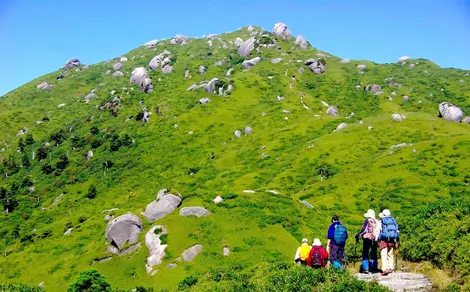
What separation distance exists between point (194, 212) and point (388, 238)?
33.2 meters

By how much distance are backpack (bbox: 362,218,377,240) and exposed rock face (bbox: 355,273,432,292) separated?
8.28 ft

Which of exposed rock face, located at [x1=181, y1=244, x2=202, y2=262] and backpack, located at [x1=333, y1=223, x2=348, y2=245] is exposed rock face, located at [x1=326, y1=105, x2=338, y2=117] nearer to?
exposed rock face, located at [x1=181, y1=244, x2=202, y2=262]

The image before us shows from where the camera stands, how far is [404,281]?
20484 millimetres

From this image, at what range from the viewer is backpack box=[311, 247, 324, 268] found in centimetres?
2207

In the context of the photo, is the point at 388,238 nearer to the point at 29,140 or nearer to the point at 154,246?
the point at 154,246

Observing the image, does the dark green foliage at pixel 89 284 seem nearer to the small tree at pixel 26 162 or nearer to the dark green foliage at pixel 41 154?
the small tree at pixel 26 162

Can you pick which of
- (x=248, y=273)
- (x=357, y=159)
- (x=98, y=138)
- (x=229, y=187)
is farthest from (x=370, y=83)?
(x=248, y=273)

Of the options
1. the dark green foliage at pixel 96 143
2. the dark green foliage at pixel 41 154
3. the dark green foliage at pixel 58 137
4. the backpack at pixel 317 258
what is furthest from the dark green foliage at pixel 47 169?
the backpack at pixel 317 258

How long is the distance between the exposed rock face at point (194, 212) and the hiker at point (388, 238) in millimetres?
31514

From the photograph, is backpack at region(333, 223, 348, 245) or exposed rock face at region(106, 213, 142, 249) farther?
exposed rock face at region(106, 213, 142, 249)

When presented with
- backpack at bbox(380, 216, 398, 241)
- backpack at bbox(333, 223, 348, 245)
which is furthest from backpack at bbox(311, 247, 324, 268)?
backpack at bbox(380, 216, 398, 241)

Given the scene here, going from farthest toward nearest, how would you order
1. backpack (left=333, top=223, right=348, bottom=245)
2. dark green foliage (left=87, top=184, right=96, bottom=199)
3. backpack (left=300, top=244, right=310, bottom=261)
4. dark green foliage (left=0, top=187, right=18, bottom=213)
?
1. dark green foliage (left=0, top=187, right=18, bottom=213)
2. dark green foliage (left=87, top=184, right=96, bottom=199)
3. backpack (left=300, top=244, right=310, bottom=261)
4. backpack (left=333, top=223, right=348, bottom=245)

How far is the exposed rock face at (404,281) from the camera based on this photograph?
1878cm

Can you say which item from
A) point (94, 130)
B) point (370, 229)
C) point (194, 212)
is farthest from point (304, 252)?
point (94, 130)
